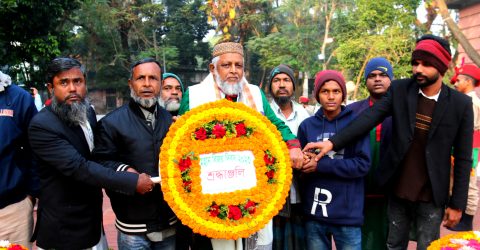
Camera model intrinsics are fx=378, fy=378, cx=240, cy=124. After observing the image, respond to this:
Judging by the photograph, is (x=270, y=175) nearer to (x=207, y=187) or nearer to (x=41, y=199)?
(x=207, y=187)

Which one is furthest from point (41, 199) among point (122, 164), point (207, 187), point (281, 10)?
point (281, 10)

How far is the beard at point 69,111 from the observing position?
2896mm

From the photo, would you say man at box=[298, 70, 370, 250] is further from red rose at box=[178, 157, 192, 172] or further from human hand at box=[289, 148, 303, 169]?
red rose at box=[178, 157, 192, 172]

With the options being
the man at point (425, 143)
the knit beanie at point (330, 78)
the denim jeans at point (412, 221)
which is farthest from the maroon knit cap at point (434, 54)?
the denim jeans at point (412, 221)

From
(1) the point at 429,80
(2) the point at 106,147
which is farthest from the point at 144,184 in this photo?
(1) the point at 429,80

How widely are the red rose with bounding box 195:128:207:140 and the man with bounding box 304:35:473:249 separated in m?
0.92

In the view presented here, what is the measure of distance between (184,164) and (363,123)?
1551 mm

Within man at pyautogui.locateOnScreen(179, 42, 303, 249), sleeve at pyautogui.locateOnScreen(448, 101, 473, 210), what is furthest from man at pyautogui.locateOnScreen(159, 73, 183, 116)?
sleeve at pyautogui.locateOnScreen(448, 101, 473, 210)

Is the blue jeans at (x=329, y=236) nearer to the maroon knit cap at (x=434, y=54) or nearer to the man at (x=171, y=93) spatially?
the maroon knit cap at (x=434, y=54)

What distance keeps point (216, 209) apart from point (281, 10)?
29.0 meters

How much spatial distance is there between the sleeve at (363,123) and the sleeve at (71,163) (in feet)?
5.49

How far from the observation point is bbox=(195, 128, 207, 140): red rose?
2.88 m

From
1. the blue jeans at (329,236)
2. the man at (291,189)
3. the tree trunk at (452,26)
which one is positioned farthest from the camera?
the tree trunk at (452,26)

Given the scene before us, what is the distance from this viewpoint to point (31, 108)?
10.9 feet
